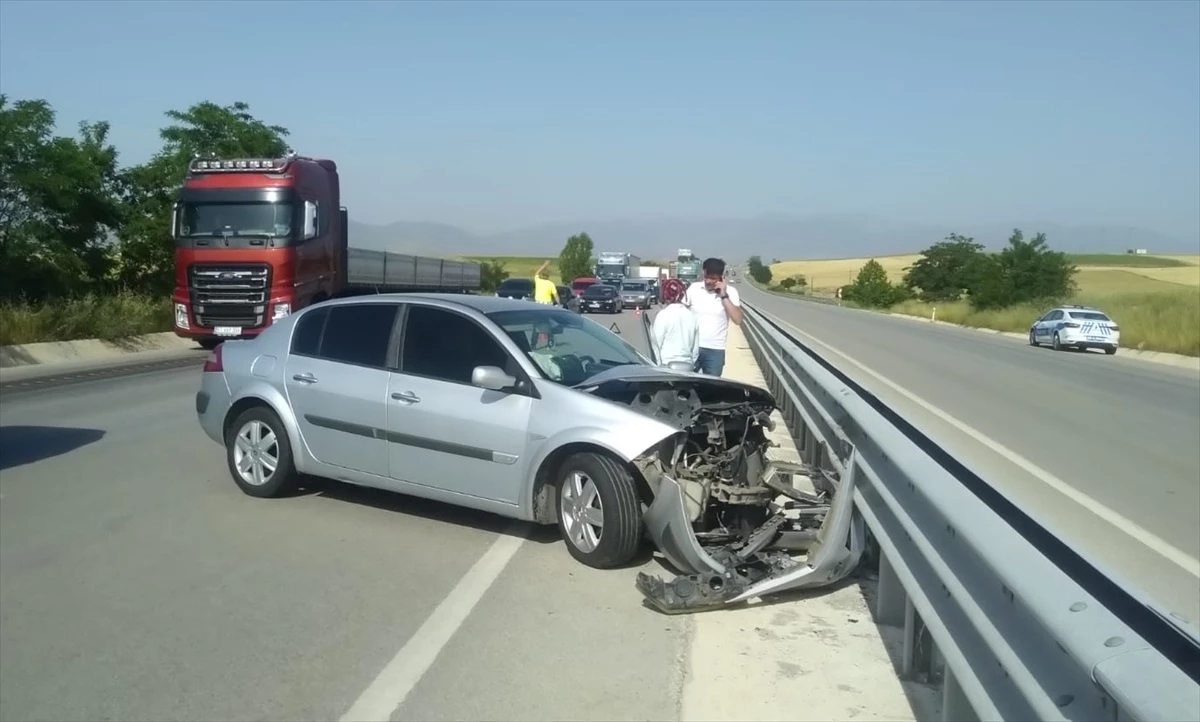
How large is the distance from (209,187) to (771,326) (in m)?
11.2

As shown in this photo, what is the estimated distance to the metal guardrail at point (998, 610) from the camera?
2.51 m

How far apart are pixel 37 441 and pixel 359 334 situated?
5177mm

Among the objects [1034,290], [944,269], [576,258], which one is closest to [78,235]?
[1034,290]

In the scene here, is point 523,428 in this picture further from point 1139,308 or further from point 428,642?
point 1139,308

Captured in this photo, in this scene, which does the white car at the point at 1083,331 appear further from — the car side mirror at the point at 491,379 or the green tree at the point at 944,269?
the green tree at the point at 944,269

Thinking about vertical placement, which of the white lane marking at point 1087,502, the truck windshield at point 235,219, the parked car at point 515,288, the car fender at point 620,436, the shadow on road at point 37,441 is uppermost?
the truck windshield at point 235,219

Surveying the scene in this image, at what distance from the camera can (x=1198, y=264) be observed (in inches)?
5069

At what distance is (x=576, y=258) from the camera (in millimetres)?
135125

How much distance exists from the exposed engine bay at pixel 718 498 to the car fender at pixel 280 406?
8.29 feet

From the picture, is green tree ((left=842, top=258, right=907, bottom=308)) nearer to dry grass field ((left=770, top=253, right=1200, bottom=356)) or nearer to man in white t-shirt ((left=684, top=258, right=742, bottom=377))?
dry grass field ((left=770, top=253, right=1200, bottom=356))

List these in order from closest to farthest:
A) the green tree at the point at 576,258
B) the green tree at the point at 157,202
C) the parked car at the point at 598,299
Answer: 1. the green tree at the point at 157,202
2. the parked car at the point at 598,299
3. the green tree at the point at 576,258

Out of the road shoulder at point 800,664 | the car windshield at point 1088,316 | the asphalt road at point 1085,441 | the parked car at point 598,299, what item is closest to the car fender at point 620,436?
the road shoulder at point 800,664

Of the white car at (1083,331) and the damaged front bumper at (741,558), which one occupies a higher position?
the damaged front bumper at (741,558)

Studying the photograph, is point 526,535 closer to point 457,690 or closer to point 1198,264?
point 457,690
